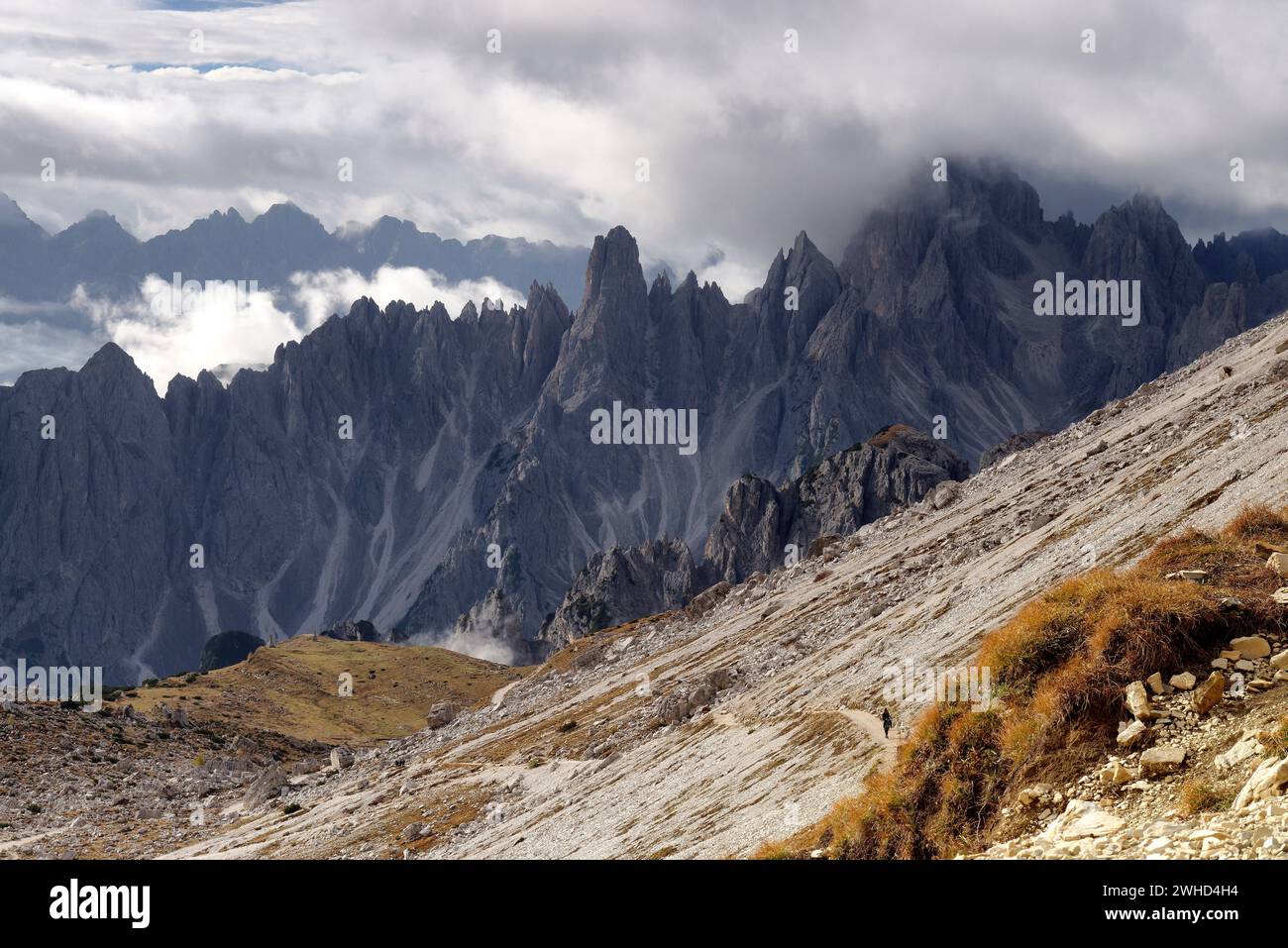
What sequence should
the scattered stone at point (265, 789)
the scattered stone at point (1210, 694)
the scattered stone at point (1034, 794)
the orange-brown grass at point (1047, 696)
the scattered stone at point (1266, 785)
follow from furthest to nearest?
the scattered stone at point (265, 789) → the orange-brown grass at point (1047, 696) → the scattered stone at point (1210, 694) → the scattered stone at point (1034, 794) → the scattered stone at point (1266, 785)

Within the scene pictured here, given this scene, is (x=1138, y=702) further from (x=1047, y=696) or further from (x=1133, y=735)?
(x=1047, y=696)

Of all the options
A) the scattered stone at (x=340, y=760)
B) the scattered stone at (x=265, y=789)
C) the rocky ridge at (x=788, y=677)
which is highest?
the rocky ridge at (x=788, y=677)

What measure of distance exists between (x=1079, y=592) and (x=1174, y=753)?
21.4 ft

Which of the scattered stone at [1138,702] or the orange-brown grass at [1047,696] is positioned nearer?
the scattered stone at [1138,702]

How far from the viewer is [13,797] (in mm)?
93875

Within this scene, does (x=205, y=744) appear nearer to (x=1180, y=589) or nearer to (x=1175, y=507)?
(x=1175, y=507)

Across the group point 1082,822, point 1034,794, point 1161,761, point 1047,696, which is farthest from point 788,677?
point 1082,822

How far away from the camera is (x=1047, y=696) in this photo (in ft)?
82.7

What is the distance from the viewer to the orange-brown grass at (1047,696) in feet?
80.8

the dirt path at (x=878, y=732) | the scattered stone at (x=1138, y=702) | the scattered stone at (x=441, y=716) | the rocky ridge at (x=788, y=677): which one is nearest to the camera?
the scattered stone at (x=1138, y=702)

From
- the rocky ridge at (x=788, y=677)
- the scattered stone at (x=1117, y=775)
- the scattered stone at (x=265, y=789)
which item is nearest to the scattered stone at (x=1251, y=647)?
the rocky ridge at (x=788, y=677)

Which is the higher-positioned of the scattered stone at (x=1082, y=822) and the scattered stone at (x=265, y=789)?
the scattered stone at (x=1082, y=822)

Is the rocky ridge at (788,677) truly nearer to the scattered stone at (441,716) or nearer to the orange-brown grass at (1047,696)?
the orange-brown grass at (1047,696)
